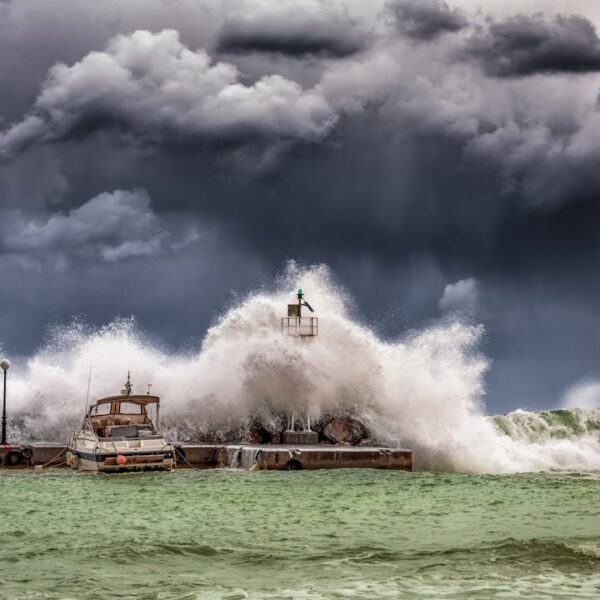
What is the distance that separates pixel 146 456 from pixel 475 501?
9.95 meters

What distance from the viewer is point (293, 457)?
94.7ft

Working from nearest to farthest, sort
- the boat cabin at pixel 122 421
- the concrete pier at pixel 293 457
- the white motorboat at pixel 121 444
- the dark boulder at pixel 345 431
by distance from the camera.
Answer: the white motorboat at pixel 121 444 → the concrete pier at pixel 293 457 → the boat cabin at pixel 122 421 → the dark boulder at pixel 345 431

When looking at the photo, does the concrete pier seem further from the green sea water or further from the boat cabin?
the green sea water

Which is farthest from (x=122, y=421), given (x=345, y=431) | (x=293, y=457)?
(x=345, y=431)

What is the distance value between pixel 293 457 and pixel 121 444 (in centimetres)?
448

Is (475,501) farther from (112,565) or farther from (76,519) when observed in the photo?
(112,565)

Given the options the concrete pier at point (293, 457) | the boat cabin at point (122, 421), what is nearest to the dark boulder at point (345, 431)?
the concrete pier at point (293, 457)

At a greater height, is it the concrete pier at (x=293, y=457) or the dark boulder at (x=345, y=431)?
the dark boulder at (x=345, y=431)

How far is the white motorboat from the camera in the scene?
2800 cm

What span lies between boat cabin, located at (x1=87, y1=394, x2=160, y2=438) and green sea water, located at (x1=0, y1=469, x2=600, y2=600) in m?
4.17

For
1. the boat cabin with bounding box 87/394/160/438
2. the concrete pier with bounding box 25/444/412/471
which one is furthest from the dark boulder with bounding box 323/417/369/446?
the boat cabin with bounding box 87/394/160/438

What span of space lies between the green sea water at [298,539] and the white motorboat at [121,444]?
2.01 metres

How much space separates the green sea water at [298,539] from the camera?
38.1 ft

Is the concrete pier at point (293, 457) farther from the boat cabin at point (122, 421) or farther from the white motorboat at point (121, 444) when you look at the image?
the white motorboat at point (121, 444)
